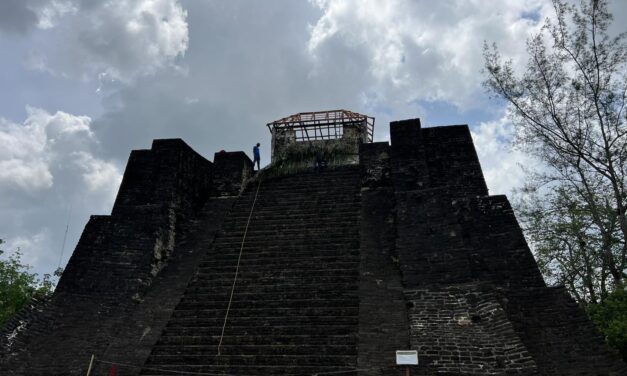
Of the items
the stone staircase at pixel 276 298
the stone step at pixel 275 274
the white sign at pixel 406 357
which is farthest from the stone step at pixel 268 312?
the white sign at pixel 406 357

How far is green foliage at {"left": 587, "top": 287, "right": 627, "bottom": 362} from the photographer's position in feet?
22.6

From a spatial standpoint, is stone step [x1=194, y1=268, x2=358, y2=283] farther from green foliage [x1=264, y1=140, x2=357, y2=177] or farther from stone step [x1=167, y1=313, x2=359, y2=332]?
green foliage [x1=264, y1=140, x2=357, y2=177]

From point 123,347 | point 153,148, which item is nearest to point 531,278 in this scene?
point 123,347

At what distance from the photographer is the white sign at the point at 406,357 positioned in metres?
5.02

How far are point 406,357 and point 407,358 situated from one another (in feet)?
0.05

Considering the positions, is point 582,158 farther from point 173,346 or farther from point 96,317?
point 96,317

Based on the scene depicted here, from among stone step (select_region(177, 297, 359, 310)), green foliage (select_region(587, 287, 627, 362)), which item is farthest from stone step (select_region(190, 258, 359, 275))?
green foliage (select_region(587, 287, 627, 362))

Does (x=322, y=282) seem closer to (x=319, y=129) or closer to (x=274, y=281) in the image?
(x=274, y=281)

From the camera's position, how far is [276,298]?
265 inches

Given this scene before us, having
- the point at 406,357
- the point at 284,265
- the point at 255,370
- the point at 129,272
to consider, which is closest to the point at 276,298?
the point at 284,265

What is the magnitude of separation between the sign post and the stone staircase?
22.2 inches

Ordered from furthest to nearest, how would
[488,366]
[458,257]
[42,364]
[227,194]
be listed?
[227,194]
[458,257]
[42,364]
[488,366]

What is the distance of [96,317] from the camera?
6750 millimetres

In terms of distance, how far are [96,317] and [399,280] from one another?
4422 millimetres
